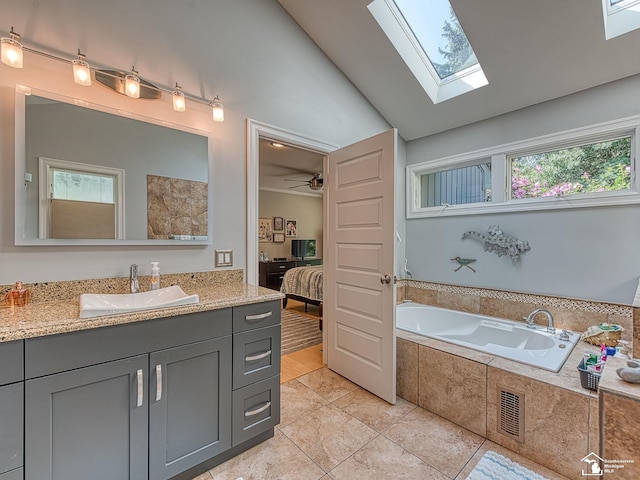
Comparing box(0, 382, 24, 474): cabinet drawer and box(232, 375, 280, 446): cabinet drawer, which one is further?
box(232, 375, 280, 446): cabinet drawer

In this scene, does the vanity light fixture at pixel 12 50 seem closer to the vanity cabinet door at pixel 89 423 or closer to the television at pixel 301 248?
the vanity cabinet door at pixel 89 423

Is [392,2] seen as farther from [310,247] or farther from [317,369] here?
[310,247]

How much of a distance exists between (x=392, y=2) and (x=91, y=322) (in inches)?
118

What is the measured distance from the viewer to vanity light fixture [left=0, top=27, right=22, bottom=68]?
134 cm

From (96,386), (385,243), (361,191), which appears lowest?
(96,386)

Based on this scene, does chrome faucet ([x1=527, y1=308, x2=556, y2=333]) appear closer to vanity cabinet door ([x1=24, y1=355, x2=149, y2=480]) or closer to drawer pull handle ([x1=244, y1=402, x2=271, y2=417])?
drawer pull handle ([x1=244, y1=402, x2=271, y2=417])

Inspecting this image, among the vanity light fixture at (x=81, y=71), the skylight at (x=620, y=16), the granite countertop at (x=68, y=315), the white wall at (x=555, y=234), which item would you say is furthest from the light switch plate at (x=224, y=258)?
the skylight at (x=620, y=16)

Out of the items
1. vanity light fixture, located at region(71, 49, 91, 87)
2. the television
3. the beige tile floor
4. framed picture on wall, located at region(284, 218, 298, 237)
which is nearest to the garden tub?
the beige tile floor

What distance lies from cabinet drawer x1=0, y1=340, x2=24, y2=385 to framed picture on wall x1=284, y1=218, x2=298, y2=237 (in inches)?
238

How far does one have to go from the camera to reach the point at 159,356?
1367mm

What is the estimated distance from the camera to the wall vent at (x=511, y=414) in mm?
1710

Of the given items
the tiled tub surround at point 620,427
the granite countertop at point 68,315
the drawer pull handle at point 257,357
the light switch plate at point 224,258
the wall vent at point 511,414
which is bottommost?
the wall vent at point 511,414

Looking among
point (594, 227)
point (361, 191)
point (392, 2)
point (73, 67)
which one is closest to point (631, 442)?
point (361, 191)

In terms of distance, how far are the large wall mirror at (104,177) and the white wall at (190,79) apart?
0.20 feet
